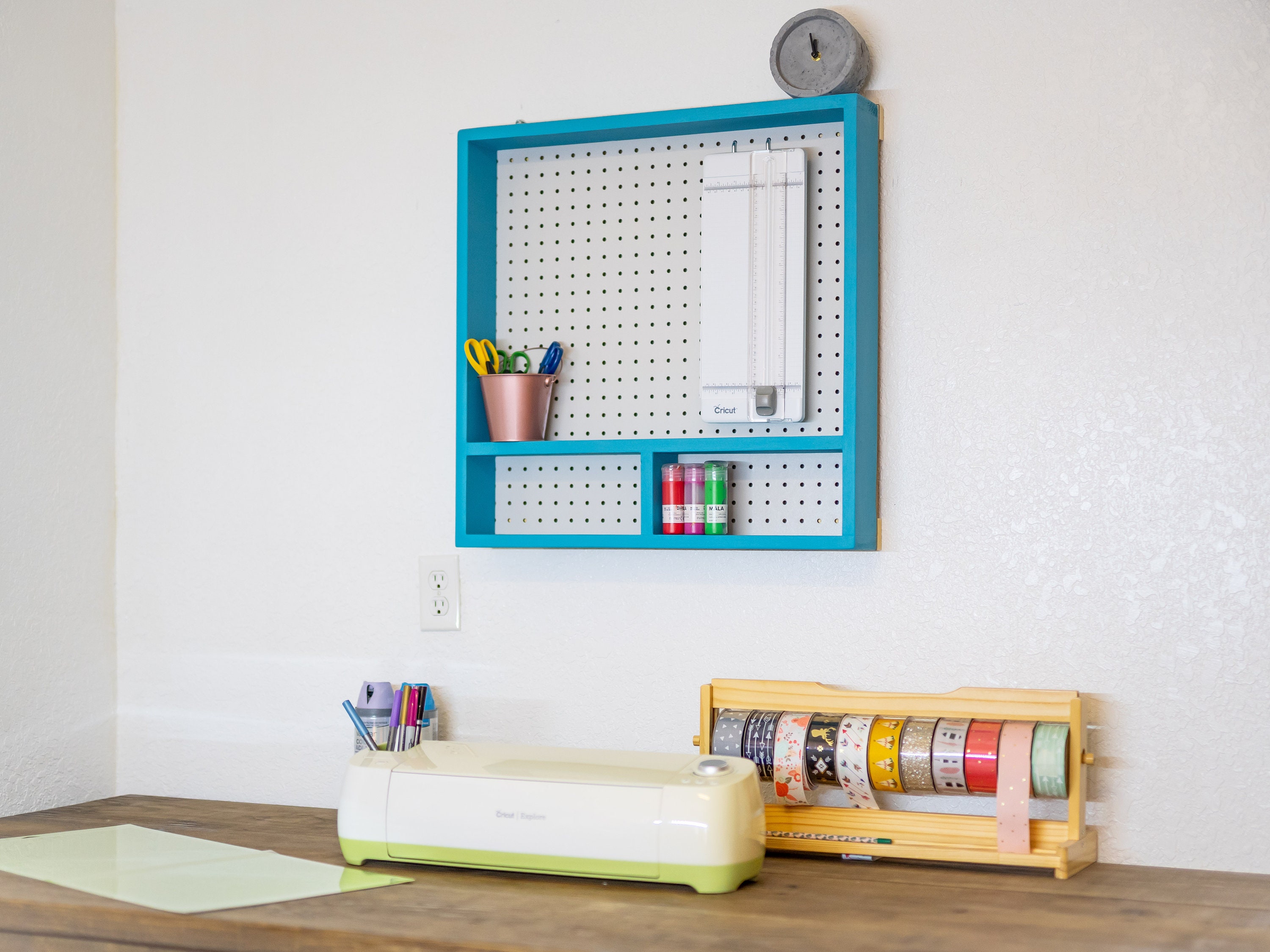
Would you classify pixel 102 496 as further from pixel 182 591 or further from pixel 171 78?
pixel 171 78

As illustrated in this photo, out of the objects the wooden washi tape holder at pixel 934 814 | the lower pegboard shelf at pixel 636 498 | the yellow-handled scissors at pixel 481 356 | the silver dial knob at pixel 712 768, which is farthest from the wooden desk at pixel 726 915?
the yellow-handled scissors at pixel 481 356

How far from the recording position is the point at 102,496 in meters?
2.10

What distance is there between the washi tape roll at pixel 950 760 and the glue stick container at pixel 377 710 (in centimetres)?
79

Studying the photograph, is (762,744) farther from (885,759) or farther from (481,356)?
(481,356)

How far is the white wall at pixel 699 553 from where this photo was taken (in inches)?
62.1

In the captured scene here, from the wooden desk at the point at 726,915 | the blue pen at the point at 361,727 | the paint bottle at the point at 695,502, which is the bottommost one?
the wooden desk at the point at 726,915

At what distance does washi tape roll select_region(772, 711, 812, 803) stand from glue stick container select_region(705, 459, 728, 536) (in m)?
0.28

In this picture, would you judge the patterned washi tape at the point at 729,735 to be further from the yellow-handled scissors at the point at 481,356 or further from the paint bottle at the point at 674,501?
the yellow-handled scissors at the point at 481,356

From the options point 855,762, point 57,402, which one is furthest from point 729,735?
point 57,402

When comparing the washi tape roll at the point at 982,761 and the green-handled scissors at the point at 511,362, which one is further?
the green-handled scissors at the point at 511,362

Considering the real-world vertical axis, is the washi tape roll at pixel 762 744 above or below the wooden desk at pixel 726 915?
above

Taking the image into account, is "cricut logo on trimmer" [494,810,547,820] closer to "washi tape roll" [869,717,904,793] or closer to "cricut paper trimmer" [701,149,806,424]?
"washi tape roll" [869,717,904,793]

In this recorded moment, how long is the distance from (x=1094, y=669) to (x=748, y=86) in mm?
926

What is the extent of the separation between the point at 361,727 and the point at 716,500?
1.99 feet
